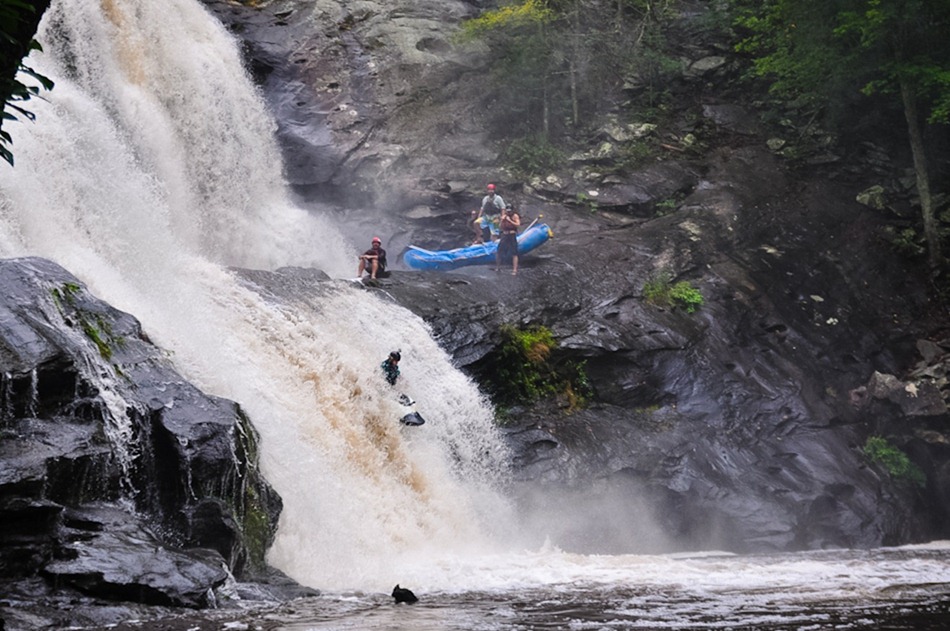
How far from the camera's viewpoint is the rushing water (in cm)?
778

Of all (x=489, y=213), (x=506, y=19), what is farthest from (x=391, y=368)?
(x=506, y=19)

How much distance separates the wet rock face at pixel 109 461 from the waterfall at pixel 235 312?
1.15 meters

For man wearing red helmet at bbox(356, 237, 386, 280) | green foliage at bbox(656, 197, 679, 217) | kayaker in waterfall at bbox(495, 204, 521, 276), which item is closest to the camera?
man wearing red helmet at bbox(356, 237, 386, 280)

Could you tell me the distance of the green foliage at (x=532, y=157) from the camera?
22.0 m

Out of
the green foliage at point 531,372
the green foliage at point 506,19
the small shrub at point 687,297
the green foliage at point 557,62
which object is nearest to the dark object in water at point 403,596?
the green foliage at point 531,372

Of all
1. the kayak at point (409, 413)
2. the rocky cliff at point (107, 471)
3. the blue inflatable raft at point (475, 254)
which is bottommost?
the rocky cliff at point (107, 471)

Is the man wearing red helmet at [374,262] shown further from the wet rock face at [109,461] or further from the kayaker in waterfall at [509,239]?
the wet rock face at [109,461]

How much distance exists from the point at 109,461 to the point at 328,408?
4562mm

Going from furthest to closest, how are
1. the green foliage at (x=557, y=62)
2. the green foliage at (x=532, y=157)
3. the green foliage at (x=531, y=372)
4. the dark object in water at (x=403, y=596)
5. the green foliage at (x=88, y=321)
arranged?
the green foliage at (x=557, y=62), the green foliage at (x=532, y=157), the green foliage at (x=531, y=372), the green foliage at (x=88, y=321), the dark object in water at (x=403, y=596)

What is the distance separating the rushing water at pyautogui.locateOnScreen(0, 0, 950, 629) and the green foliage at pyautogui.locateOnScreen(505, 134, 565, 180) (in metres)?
6.87

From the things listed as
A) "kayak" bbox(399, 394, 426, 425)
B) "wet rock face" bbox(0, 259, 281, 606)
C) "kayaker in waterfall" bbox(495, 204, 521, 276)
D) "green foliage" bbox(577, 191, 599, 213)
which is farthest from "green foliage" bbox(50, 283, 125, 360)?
"green foliage" bbox(577, 191, 599, 213)

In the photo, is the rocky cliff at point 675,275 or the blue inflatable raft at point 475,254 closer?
the rocky cliff at point 675,275

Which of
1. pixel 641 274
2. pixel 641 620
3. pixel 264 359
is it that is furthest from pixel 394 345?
pixel 641 620

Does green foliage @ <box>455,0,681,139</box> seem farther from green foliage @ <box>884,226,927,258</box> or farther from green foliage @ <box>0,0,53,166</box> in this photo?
green foliage @ <box>0,0,53,166</box>
